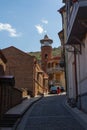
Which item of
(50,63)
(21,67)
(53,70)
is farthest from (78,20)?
(53,70)

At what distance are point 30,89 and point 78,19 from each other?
1515 inches

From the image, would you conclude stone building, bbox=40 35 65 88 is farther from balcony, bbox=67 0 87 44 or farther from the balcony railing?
balcony, bbox=67 0 87 44

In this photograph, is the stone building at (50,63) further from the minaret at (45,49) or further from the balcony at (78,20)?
the balcony at (78,20)

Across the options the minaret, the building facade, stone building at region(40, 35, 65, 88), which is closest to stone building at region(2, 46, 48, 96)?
the building facade

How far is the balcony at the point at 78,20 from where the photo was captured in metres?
14.8

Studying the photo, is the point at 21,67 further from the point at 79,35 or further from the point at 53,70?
the point at 79,35

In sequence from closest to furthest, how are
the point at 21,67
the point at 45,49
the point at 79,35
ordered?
the point at 79,35 → the point at 21,67 → the point at 45,49

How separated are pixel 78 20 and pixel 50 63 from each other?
75.3m

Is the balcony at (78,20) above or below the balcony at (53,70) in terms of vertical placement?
below

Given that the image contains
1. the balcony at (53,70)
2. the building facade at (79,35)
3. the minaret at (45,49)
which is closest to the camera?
the building facade at (79,35)

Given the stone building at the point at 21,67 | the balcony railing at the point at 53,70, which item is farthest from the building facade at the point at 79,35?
the balcony railing at the point at 53,70

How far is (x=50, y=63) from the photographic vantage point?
91875mm

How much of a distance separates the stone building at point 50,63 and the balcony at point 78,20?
69.3m

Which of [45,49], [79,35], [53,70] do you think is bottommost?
[79,35]
